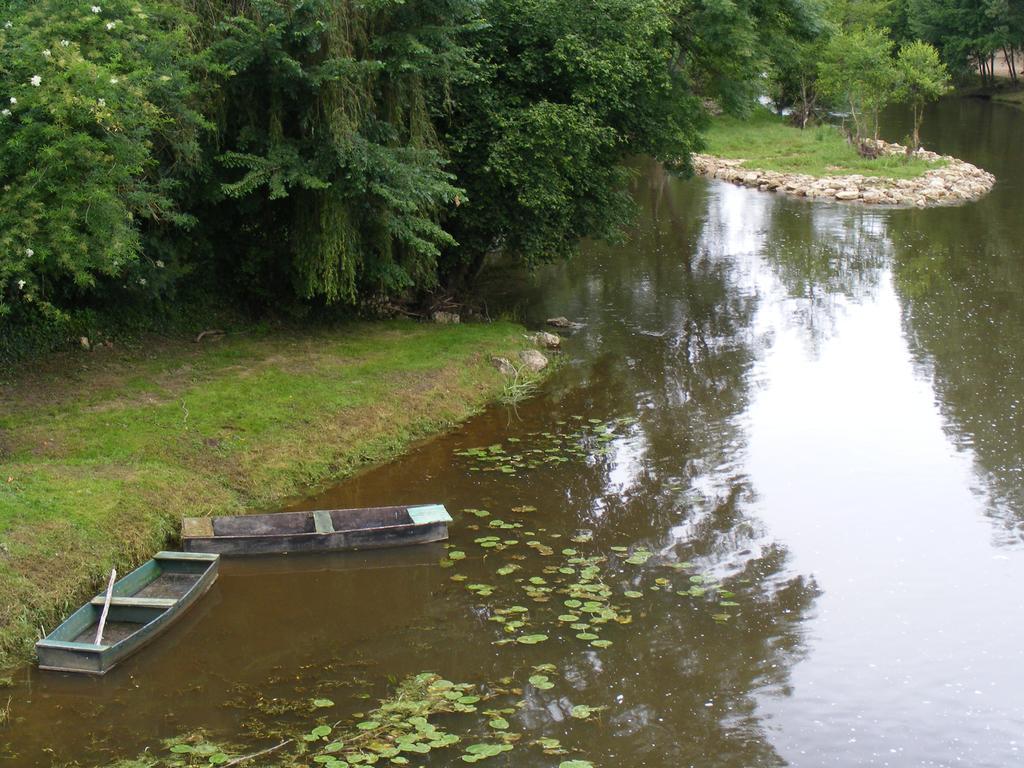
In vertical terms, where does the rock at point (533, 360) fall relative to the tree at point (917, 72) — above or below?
below

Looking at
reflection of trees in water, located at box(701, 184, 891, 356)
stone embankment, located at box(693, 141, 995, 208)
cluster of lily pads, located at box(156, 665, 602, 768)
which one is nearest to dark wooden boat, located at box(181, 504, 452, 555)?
cluster of lily pads, located at box(156, 665, 602, 768)

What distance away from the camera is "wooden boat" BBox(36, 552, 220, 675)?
31.9ft

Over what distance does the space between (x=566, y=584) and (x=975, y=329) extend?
13.8 metres

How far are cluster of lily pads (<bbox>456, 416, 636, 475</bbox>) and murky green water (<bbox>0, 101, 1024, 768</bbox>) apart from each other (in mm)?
60

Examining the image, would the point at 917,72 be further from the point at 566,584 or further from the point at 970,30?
the point at 566,584

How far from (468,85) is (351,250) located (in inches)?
178

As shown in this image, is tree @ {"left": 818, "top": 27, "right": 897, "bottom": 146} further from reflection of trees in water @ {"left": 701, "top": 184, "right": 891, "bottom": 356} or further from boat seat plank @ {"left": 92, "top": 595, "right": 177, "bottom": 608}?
boat seat plank @ {"left": 92, "top": 595, "right": 177, "bottom": 608}

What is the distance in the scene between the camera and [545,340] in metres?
20.6

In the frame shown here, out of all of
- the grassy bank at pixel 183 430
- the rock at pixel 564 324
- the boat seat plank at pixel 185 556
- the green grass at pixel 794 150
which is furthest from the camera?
the green grass at pixel 794 150

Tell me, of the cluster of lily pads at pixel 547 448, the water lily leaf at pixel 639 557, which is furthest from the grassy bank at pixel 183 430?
the water lily leaf at pixel 639 557

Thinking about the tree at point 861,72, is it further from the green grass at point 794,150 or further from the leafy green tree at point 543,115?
the leafy green tree at point 543,115

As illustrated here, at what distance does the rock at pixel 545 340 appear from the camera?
20.4 metres

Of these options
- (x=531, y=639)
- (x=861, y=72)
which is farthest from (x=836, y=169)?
(x=531, y=639)

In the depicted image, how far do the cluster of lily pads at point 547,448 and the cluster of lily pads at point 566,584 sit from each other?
2101mm
